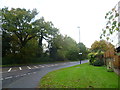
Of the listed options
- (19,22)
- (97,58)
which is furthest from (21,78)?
(19,22)

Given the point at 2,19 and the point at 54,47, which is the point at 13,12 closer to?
the point at 2,19

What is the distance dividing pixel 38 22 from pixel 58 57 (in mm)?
13311

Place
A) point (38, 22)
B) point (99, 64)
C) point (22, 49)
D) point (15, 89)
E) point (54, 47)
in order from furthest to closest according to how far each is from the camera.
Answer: point (54, 47) → point (38, 22) → point (22, 49) → point (99, 64) → point (15, 89)

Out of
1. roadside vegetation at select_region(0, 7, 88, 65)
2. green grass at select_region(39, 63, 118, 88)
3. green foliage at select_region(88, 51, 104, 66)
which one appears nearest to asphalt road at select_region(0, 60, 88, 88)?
green grass at select_region(39, 63, 118, 88)

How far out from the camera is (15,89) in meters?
5.88

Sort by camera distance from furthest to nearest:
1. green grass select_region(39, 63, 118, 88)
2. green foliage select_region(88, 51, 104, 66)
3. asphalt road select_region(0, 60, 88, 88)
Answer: green foliage select_region(88, 51, 104, 66)
asphalt road select_region(0, 60, 88, 88)
green grass select_region(39, 63, 118, 88)

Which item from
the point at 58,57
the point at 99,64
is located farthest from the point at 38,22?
the point at 99,64

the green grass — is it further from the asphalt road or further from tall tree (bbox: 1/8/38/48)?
tall tree (bbox: 1/8/38/48)

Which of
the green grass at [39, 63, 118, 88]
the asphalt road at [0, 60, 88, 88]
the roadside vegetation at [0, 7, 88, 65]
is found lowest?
the asphalt road at [0, 60, 88, 88]

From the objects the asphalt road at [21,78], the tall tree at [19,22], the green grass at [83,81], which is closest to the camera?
the green grass at [83,81]

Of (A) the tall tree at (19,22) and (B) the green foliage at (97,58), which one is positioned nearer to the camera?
(B) the green foliage at (97,58)

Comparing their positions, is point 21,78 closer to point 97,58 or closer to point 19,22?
point 97,58

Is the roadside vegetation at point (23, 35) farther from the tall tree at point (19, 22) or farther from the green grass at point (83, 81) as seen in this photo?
the green grass at point (83, 81)

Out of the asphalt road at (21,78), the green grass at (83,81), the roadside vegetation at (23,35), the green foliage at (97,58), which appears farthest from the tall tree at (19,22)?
the green grass at (83,81)
